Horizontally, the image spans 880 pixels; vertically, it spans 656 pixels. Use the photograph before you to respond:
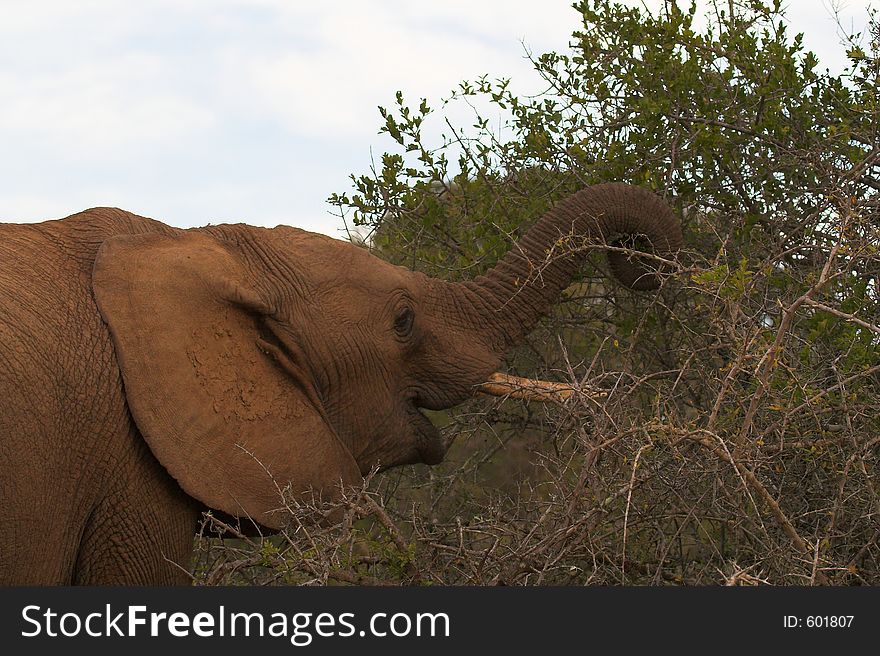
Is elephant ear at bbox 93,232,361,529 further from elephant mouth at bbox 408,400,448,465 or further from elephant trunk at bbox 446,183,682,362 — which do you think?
elephant trunk at bbox 446,183,682,362

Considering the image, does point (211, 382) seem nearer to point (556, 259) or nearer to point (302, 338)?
point (302, 338)

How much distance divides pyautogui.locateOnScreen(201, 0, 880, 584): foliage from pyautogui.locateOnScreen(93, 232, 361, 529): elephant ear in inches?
12.8

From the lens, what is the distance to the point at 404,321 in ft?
17.7

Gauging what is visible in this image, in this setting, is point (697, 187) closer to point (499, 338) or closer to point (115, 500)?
point (499, 338)

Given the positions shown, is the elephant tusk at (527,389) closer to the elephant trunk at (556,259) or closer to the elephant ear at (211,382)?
the elephant trunk at (556,259)

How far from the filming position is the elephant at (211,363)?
445 cm

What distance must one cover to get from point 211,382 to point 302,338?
52 cm

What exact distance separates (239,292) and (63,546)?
116cm

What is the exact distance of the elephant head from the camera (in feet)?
15.4

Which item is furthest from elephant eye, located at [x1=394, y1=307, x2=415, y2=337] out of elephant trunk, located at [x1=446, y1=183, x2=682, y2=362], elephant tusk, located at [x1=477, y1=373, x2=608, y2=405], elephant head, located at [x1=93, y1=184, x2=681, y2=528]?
elephant tusk, located at [x1=477, y1=373, x2=608, y2=405]

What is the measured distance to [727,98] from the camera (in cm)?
584

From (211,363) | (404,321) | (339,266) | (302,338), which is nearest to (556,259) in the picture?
(404,321)

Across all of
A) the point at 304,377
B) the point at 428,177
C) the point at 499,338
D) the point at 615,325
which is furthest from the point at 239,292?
the point at 615,325

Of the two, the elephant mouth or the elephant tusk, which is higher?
the elephant tusk
